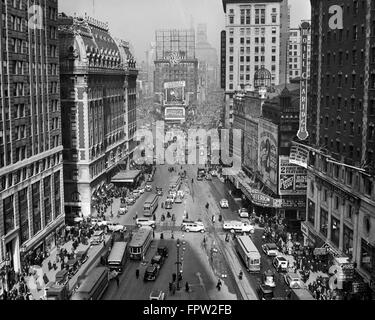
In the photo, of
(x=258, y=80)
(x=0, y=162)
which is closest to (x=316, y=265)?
(x=0, y=162)

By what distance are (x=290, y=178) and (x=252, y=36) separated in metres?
53.4

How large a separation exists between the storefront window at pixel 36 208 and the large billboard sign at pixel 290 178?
24780 mm

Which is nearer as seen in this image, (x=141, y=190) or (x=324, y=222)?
(x=324, y=222)

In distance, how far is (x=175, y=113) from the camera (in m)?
167

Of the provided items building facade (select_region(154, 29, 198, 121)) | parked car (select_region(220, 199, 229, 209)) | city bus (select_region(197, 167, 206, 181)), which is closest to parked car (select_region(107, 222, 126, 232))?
parked car (select_region(220, 199, 229, 209))

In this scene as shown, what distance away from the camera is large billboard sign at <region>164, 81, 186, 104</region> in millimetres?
170000

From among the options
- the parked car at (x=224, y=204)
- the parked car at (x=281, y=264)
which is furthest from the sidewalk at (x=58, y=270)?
the parked car at (x=224, y=204)

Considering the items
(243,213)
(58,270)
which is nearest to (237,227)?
(243,213)

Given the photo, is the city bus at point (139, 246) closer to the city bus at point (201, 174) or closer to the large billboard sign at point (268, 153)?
the large billboard sign at point (268, 153)

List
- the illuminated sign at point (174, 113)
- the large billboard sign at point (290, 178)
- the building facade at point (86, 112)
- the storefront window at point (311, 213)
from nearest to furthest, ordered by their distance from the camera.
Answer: the storefront window at point (311, 213)
the large billboard sign at point (290, 178)
the building facade at point (86, 112)
the illuminated sign at point (174, 113)

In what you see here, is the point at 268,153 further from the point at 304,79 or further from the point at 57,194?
the point at 57,194

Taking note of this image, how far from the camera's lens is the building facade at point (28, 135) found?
4256 cm
